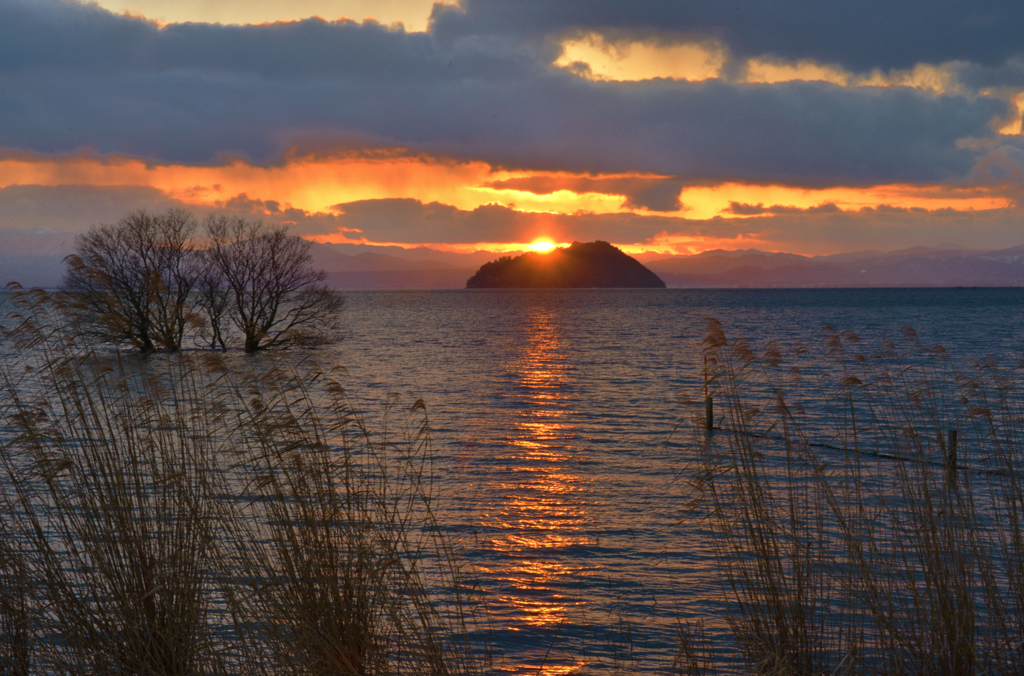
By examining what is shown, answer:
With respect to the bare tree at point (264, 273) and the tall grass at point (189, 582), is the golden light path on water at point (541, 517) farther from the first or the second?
the bare tree at point (264, 273)

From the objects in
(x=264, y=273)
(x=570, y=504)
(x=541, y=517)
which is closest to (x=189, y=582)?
(x=541, y=517)

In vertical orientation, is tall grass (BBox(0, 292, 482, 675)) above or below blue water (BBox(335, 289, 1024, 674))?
above

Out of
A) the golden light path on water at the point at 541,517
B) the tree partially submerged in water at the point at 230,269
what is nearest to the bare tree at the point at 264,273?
the tree partially submerged in water at the point at 230,269

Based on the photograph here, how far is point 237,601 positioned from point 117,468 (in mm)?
1491

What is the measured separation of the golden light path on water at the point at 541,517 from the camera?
428 inches

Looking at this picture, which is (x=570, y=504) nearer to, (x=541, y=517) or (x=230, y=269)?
(x=541, y=517)

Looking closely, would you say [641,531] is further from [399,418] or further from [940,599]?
[399,418]

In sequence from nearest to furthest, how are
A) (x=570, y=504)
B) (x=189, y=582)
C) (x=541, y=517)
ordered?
(x=189, y=582) → (x=541, y=517) → (x=570, y=504)

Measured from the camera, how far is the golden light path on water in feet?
35.7

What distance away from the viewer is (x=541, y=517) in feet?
51.0

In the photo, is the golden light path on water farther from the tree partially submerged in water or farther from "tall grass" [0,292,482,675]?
the tree partially submerged in water

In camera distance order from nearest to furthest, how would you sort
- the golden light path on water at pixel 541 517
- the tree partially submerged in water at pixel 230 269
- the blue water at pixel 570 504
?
1. the blue water at pixel 570 504
2. the golden light path on water at pixel 541 517
3. the tree partially submerged in water at pixel 230 269

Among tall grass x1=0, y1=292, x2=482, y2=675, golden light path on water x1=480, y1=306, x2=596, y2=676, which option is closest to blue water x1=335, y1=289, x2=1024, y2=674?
golden light path on water x1=480, y1=306, x2=596, y2=676

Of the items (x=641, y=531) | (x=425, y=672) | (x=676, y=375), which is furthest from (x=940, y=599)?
(x=676, y=375)
